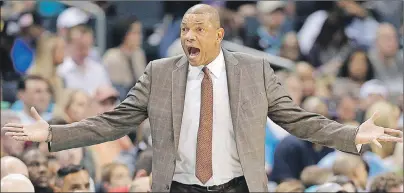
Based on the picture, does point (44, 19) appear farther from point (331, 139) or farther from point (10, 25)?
point (331, 139)

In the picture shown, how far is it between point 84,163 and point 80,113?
1.09 meters

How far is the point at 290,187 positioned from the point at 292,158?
3.20 ft

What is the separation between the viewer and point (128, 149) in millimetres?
9641

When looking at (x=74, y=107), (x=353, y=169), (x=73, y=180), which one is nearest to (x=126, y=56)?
(x=74, y=107)

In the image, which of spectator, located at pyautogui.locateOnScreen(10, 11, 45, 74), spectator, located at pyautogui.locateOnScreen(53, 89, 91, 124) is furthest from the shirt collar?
spectator, located at pyautogui.locateOnScreen(10, 11, 45, 74)

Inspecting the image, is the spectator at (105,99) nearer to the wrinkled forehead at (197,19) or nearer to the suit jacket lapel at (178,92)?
the suit jacket lapel at (178,92)

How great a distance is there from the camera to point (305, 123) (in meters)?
6.02

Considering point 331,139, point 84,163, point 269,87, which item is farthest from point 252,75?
point 84,163

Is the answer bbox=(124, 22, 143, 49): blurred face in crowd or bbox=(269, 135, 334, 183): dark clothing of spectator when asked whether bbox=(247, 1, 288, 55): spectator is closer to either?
bbox=(124, 22, 143, 49): blurred face in crowd

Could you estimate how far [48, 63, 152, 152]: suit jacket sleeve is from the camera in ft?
19.6

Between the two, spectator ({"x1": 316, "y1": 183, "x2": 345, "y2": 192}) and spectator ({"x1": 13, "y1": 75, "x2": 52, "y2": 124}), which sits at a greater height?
spectator ({"x1": 316, "y1": 183, "x2": 345, "y2": 192})

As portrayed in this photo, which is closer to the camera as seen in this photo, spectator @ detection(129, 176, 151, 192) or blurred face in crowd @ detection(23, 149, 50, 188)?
spectator @ detection(129, 176, 151, 192)

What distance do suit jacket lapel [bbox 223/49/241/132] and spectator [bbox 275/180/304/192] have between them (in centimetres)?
243

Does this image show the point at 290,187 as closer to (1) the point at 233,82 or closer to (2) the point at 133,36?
(1) the point at 233,82
